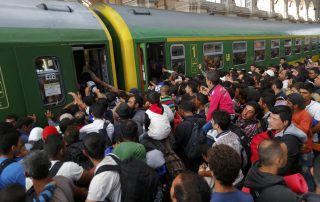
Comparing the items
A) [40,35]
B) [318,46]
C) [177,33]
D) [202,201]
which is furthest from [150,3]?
[202,201]

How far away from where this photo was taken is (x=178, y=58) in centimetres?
714

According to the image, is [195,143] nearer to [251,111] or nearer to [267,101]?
[251,111]

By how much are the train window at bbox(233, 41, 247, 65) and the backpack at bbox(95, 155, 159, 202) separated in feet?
26.9

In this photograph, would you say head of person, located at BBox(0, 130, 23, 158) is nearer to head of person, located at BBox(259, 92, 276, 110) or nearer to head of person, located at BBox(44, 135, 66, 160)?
head of person, located at BBox(44, 135, 66, 160)

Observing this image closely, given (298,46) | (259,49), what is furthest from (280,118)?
(298,46)

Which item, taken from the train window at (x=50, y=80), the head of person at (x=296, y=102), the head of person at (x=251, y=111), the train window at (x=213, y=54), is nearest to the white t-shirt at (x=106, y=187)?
the head of person at (x=251, y=111)

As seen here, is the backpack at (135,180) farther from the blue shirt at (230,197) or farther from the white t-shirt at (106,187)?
the blue shirt at (230,197)

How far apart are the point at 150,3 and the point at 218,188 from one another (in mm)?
16827

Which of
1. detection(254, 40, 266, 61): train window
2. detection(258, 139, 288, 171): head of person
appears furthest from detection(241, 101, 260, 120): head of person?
detection(254, 40, 266, 61): train window

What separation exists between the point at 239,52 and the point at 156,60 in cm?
429

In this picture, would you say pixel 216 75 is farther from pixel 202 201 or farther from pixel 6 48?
pixel 6 48

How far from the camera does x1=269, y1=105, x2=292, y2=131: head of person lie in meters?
2.73

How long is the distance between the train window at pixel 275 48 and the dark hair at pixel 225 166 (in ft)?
38.9

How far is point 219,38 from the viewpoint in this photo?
338 inches
